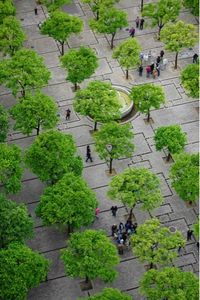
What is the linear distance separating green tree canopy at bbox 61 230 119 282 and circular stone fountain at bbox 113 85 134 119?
18.3 meters

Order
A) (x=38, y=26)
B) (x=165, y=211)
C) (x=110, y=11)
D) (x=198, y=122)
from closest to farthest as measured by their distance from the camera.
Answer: (x=165, y=211) → (x=198, y=122) → (x=110, y=11) → (x=38, y=26)

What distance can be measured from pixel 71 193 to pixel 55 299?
840cm

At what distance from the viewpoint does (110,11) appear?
6769cm

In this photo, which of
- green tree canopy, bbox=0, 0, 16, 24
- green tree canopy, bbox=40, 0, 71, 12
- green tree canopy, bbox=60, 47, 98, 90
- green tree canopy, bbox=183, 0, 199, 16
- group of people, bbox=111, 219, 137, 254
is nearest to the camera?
group of people, bbox=111, 219, 137, 254

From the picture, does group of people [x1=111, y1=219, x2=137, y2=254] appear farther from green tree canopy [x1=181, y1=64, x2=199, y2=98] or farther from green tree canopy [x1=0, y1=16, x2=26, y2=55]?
green tree canopy [x1=0, y1=16, x2=26, y2=55]

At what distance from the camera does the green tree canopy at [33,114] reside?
55406 mm

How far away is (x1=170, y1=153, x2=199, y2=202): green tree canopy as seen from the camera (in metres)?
50.2

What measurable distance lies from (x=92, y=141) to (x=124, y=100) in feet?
20.7

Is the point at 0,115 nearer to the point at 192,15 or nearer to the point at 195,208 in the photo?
the point at 195,208

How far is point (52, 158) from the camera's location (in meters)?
51.0

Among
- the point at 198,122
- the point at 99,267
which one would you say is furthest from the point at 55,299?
the point at 198,122

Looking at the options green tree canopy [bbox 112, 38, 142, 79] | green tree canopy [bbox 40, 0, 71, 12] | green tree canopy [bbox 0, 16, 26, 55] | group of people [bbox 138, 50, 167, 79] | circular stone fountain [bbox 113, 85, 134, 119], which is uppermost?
green tree canopy [bbox 40, 0, 71, 12]

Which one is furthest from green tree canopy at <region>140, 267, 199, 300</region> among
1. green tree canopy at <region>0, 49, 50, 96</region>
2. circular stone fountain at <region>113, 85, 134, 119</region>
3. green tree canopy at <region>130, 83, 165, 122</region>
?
green tree canopy at <region>0, 49, 50, 96</region>

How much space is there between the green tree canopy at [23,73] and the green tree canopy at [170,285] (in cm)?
2386
